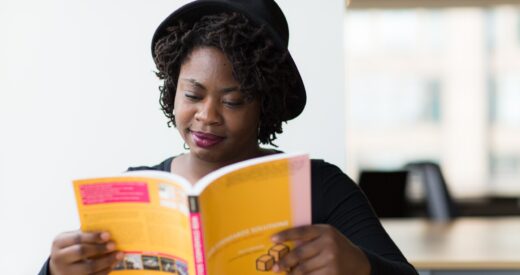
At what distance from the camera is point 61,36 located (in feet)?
6.44

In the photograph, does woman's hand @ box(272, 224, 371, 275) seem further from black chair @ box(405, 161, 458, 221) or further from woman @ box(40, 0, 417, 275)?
black chair @ box(405, 161, 458, 221)

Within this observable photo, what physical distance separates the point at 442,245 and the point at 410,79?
6258 millimetres

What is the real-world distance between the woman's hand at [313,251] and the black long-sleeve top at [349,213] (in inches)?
8.0

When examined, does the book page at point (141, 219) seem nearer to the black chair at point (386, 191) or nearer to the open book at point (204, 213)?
the open book at point (204, 213)

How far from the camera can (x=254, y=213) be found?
1.06 metres

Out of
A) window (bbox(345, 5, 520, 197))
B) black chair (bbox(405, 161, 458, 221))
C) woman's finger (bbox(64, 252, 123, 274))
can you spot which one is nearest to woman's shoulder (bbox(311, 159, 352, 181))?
woman's finger (bbox(64, 252, 123, 274))

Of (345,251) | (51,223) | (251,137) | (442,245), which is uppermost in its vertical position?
(251,137)

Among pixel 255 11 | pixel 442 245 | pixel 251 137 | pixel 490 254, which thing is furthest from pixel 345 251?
pixel 442 245

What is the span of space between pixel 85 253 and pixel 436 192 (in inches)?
122

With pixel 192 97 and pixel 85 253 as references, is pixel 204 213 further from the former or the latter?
pixel 192 97

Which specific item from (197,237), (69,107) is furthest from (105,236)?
(69,107)

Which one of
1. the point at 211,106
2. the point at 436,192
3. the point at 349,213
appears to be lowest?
the point at 436,192

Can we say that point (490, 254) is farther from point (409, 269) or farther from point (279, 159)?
point (279, 159)

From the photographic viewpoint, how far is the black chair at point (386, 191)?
403 centimetres
